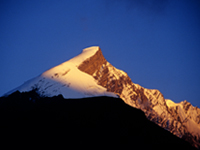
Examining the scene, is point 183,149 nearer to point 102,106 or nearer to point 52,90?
point 102,106

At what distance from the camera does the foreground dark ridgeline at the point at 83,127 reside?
50438mm

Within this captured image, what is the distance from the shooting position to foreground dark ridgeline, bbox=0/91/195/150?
50.4 metres

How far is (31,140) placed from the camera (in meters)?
48.8

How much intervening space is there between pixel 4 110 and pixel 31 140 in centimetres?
2159

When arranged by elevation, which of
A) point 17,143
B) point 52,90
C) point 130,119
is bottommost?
point 17,143

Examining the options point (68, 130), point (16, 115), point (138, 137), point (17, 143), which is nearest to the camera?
point (17, 143)

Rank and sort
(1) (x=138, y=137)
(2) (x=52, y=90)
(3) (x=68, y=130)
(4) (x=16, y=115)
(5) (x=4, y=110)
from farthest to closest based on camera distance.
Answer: (2) (x=52, y=90), (5) (x=4, y=110), (4) (x=16, y=115), (1) (x=138, y=137), (3) (x=68, y=130)

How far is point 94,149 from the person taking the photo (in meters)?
49.3

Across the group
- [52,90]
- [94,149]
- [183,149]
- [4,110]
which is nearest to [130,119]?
[183,149]

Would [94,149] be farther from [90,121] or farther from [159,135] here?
[159,135]

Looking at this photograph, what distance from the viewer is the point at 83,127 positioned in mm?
56094

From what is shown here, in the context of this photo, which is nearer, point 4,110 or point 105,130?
point 105,130

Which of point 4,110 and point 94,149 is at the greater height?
point 4,110

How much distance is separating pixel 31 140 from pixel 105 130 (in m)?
14.8
